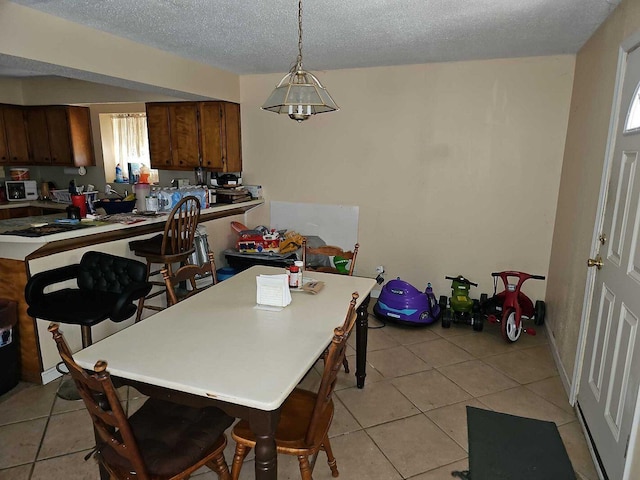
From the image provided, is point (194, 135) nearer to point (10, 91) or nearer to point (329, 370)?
point (10, 91)

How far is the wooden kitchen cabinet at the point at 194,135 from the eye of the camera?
452cm

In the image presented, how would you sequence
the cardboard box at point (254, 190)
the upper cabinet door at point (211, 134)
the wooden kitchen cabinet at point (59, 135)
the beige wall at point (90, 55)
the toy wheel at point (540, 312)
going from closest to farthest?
the beige wall at point (90, 55) < the toy wheel at point (540, 312) < the upper cabinet door at point (211, 134) < the cardboard box at point (254, 190) < the wooden kitchen cabinet at point (59, 135)

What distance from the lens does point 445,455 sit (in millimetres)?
2135

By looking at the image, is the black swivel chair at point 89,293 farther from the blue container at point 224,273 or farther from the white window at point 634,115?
the white window at point 634,115

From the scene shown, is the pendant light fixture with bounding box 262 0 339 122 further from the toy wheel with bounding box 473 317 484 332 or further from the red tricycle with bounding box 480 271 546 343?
the toy wheel with bounding box 473 317 484 332

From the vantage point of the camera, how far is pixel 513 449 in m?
2.18

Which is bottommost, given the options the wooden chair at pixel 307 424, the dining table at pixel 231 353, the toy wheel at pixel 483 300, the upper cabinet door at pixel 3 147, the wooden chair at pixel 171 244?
the toy wheel at pixel 483 300

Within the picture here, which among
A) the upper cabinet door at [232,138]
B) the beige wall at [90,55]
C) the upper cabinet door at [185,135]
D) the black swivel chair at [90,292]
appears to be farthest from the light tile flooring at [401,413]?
the upper cabinet door at [185,135]

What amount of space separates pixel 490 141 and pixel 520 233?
2.96 feet

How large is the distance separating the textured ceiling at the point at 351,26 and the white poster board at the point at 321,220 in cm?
154

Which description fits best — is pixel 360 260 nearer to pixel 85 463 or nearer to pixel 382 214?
pixel 382 214

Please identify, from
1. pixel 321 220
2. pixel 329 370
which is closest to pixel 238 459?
pixel 329 370

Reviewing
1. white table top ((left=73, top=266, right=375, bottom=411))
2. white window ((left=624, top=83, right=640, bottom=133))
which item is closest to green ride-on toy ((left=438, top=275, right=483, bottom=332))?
white table top ((left=73, top=266, right=375, bottom=411))

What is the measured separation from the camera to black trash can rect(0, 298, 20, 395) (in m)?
2.57
